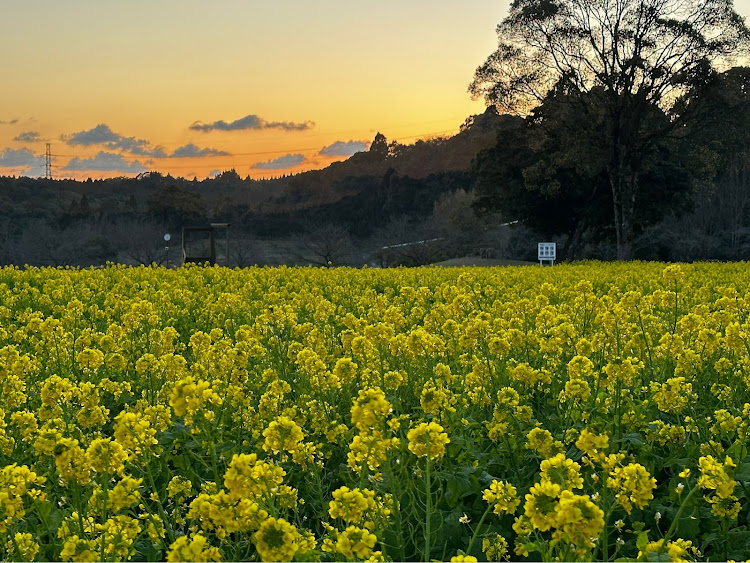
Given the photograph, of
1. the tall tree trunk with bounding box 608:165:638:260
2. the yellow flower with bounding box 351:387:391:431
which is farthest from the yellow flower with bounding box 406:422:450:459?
the tall tree trunk with bounding box 608:165:638:260

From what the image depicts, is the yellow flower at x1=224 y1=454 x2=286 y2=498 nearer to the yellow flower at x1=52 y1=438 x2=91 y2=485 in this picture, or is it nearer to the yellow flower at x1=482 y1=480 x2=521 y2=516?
the yellow flower at x1=52 y1=438 x2=91 y2=485

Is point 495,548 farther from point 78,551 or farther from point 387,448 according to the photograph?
point 78,551

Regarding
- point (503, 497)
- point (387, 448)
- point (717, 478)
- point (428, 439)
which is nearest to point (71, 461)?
point (387, 448)

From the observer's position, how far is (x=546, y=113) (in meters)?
36.3

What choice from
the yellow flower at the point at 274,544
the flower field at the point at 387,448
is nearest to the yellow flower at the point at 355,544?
the flower field at the point at 387,448

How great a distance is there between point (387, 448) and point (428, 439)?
389mm

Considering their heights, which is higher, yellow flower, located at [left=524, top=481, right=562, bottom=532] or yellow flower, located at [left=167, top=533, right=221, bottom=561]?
yellow flower, located at [left=524, top=481, right=562, bottom=532]

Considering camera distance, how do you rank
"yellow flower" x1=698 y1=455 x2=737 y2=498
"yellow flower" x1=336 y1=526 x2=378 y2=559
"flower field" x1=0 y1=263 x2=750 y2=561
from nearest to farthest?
"yellow flower" x1=336 y1=526 x2=378 y2=559 < "flower field" x1=0 y1=263 x2=750 y2=561 < "yellow flower" x1=698 y1=455 x2=737 y2=498

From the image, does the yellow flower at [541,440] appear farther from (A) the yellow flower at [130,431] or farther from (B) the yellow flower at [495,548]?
(A) the yellow flower at [130,431]

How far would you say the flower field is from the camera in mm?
2725

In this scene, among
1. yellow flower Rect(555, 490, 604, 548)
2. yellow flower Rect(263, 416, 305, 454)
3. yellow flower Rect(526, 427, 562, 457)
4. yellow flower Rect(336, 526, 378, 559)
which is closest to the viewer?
yellow flower Rect(555, 490, 604, 548)

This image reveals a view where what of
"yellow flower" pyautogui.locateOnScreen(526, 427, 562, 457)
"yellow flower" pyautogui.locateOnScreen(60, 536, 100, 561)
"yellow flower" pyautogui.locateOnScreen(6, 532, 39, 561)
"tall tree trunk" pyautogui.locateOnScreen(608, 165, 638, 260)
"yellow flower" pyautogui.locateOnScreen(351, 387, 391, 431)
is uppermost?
"tall tree trunk" pyautogui.locateOnScreen(608, 165, 638, 260)

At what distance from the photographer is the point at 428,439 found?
279 cm

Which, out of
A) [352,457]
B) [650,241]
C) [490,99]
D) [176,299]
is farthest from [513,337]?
[650,241]
